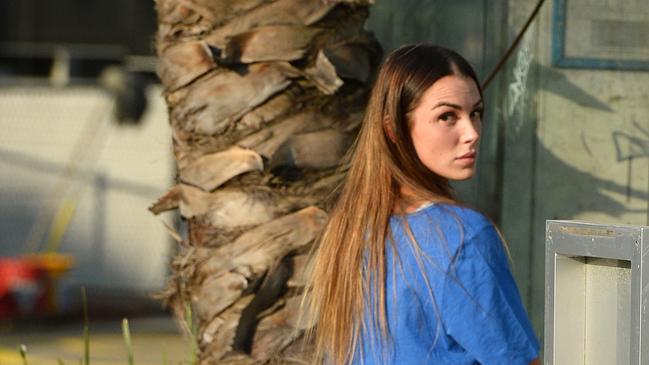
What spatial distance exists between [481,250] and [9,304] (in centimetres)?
1168

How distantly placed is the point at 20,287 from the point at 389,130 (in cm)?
1139

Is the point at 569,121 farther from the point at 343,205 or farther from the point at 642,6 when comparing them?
the point at 343,205

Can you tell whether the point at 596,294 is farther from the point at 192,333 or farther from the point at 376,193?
the point at 192,333

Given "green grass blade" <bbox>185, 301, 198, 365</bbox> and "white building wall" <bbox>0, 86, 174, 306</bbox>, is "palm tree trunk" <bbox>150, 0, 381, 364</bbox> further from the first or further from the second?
"white building wall" <bbox>0, 86, 174, 306</bbox>

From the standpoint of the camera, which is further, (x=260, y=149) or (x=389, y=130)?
(x=260, y=149)

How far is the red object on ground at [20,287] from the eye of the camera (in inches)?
529

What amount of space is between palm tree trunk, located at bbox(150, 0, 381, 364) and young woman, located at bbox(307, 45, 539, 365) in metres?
0.96

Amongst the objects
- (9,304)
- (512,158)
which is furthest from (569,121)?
(9,304)

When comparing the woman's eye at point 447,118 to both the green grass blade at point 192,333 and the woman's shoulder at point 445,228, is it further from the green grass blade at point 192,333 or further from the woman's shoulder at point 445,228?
the green grass blade at point 192,333

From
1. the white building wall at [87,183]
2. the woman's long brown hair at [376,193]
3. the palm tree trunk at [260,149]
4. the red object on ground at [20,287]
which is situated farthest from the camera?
the white building wall at [87,183]

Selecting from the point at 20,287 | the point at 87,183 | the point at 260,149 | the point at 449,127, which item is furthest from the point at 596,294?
the point at 87,183


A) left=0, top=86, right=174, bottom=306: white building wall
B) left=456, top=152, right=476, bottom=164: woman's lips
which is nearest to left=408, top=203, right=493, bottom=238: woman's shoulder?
left=456, top=152, right=476, bottom=164: woman's lips

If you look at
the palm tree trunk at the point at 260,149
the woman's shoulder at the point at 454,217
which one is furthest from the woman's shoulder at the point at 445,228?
the palm tree trunk at the point at 260,149

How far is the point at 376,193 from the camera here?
8.17 ft
